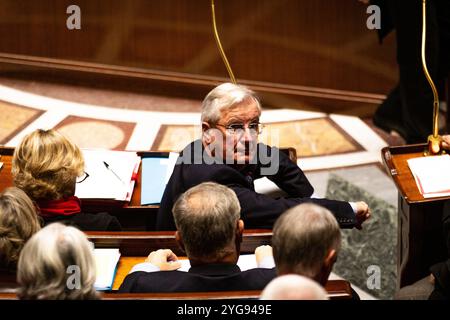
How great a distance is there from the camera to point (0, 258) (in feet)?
8.77

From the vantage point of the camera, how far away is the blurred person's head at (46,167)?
308 centimetres

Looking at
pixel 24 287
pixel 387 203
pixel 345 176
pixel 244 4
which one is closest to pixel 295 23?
pixel 244 4

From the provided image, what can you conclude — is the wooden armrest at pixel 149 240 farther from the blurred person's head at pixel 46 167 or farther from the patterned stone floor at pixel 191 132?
the patterned stone floor at pixel 191 132

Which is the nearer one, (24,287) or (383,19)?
(24,287)

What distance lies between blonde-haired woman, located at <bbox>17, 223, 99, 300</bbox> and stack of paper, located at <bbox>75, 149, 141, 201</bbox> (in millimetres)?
1192

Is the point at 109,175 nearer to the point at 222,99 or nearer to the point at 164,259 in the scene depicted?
the point at 222,99

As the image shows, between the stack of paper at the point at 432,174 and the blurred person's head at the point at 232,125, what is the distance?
0.68 meters

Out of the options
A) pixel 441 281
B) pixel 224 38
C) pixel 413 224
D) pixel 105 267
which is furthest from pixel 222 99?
pixel 224 38

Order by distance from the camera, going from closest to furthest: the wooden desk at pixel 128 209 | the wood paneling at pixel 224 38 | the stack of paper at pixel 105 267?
the stack of paper at pixel 105 267, the wooden desk at pixel 128 209, the wood paneling at pixel 224 38

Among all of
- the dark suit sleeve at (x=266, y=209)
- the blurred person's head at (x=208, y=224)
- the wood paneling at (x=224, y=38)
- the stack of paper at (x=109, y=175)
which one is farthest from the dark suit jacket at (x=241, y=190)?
the wood paneling at (x=224, y=38)

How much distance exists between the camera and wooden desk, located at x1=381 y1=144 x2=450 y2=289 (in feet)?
11.3

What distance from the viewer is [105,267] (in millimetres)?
2943

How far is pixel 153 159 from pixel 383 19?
7.86 ft

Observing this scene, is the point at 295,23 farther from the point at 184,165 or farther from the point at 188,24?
the point at 184,165
